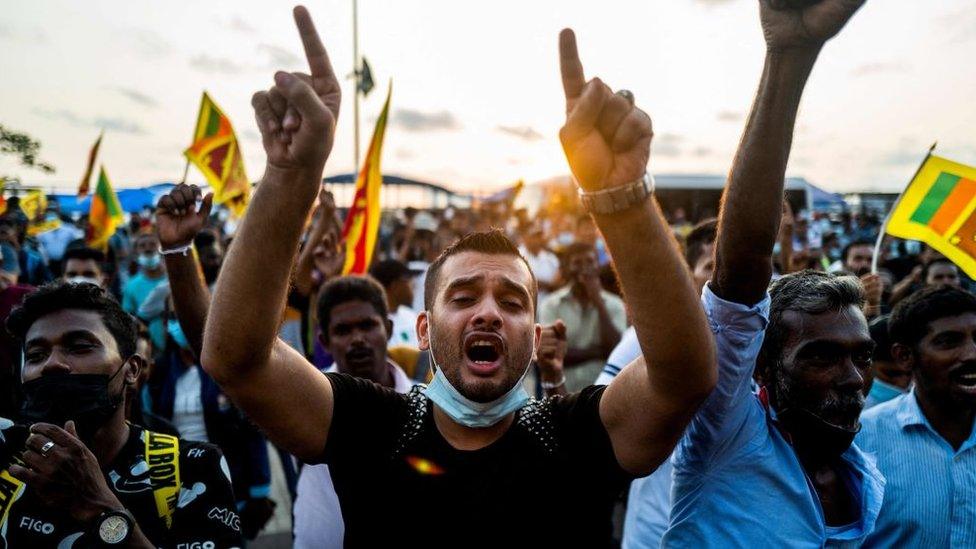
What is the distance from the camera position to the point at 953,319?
2.92m

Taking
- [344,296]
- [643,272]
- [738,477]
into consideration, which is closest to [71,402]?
[344,296]

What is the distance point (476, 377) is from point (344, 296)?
2.01m

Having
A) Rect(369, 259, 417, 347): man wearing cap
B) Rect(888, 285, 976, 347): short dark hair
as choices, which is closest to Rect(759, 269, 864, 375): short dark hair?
Rect(888, 285, 976, 347): short dark hair

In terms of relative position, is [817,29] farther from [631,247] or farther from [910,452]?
[910,452]

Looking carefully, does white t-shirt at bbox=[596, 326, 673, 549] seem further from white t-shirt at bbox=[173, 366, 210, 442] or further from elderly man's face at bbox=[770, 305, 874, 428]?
white t-shirt at bbox=[173, 366, 210, 442]

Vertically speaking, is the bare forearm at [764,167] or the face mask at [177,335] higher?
the bare forearm at [764,167]

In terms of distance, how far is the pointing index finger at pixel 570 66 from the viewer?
4.60ft

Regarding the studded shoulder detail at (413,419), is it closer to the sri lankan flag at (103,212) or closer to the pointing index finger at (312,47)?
the pointing index finger at (312,47)

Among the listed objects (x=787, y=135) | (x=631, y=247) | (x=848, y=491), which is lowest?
(x=848, y=491)

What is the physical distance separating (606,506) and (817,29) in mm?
1153

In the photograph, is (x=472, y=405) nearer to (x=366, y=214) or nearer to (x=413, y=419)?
(x=413, y=419)

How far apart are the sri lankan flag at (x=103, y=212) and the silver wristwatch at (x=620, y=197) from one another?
324 inches

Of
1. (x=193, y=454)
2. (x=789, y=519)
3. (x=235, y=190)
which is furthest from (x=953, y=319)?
(x=235, y=190)

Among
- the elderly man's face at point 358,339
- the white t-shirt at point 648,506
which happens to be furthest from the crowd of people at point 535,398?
the white t-shirt at point 648,506
